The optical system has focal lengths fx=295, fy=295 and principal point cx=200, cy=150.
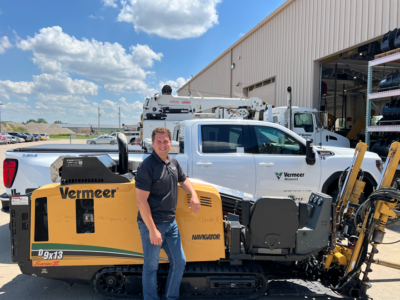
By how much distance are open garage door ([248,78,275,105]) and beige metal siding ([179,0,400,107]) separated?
441 mm

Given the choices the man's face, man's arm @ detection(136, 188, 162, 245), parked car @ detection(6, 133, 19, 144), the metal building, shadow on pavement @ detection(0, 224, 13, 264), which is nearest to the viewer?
man's arm @ detection(136, 188, 162, 245)

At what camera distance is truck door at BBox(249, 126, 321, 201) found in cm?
491

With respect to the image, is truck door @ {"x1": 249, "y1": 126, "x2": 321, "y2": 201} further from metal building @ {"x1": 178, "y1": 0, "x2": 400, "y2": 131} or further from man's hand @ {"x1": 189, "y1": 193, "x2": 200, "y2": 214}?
metal building @ {"x1": 178, "y1": 0, "x2": 400, "y2": 131}

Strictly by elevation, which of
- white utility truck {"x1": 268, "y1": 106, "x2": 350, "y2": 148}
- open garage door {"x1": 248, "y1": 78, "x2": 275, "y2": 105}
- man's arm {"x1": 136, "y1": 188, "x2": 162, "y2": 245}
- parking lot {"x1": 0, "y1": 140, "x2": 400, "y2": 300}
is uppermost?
open garage door {"x1": 248, "y1": 78, "x2": 275, "y2": 105}

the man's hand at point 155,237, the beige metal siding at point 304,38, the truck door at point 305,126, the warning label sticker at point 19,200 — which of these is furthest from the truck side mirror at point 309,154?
the beige metal siding at point 304,38

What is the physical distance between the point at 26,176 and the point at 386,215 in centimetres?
444

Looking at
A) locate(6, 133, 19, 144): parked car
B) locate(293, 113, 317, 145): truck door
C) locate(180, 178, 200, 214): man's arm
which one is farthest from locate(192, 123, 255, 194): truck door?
locate(6, 133, 19, 144): parked car

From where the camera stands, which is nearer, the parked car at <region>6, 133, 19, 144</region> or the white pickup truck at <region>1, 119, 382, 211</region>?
the white pickup truck at <region>1, 119, 382, 211</region>

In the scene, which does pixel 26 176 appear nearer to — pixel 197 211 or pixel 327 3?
pixel 197 211

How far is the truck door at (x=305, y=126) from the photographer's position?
11536 millimetres

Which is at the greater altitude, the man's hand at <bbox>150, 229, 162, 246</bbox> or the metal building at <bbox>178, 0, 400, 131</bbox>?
the metal building at <bbox>178, 0, 400, 131</bbox>

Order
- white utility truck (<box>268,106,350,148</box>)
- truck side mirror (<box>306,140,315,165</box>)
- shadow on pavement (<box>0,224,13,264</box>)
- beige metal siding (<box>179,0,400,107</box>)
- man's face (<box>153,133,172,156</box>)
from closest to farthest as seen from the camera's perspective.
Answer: man's face (<box>153,133,172,156</box>), shadow on pavement (<box>0,224,13,264</box>), truck side mirror (<box>306,140,315,165</box>), beige metal siding (<box>179,0,400,107</box>), white utility truck (<box>268,106,350,148</box>)

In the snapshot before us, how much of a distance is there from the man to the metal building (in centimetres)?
1051

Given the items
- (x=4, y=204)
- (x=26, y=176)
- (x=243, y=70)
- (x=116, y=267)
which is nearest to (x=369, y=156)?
(x=116, y=267)
